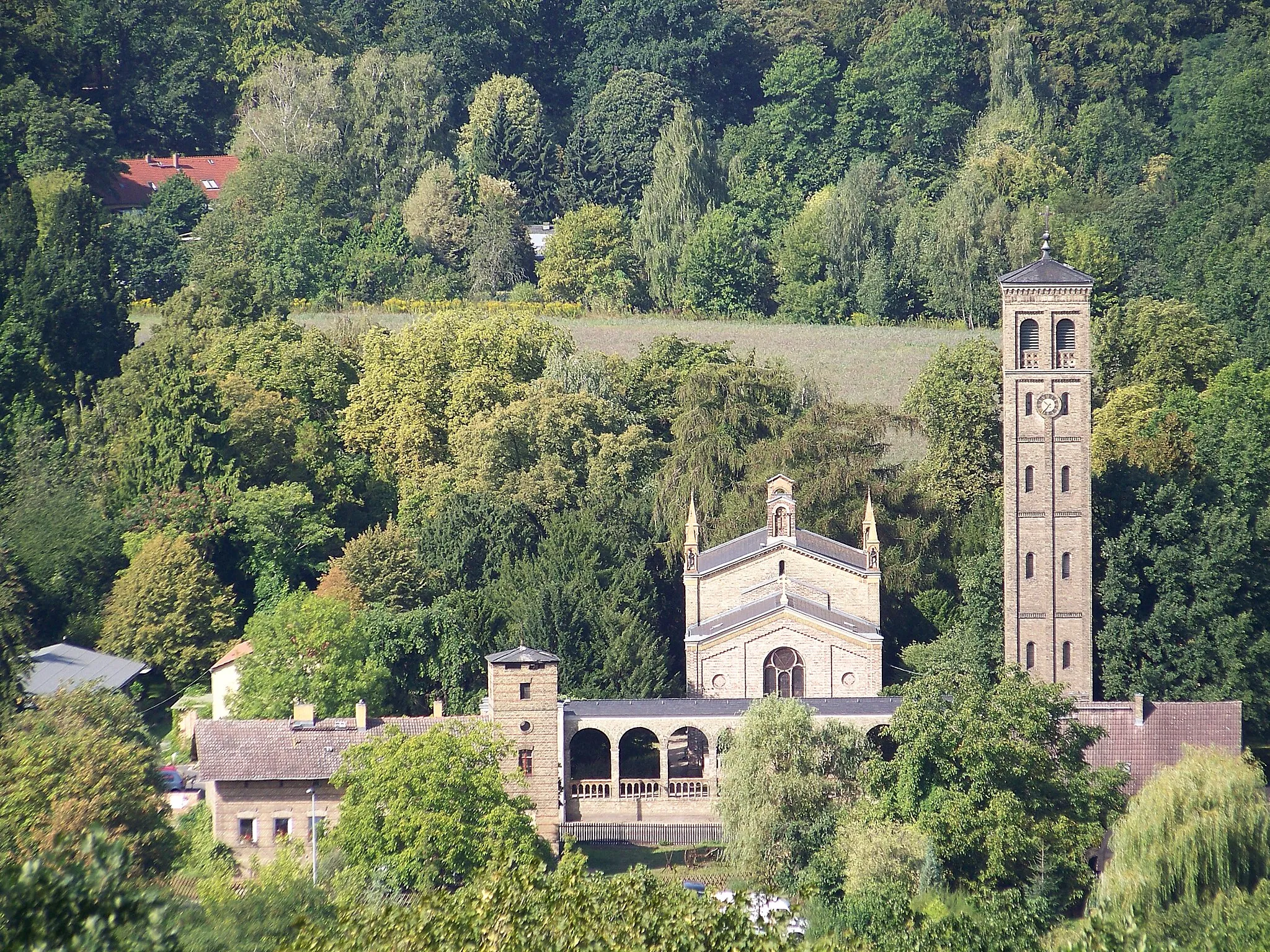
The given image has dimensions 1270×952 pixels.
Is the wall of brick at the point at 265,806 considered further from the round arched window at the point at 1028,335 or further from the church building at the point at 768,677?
the round arched window at the point at 1028,335

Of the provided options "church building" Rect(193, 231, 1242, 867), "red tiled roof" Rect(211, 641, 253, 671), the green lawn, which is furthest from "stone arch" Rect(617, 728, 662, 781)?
"red tiled roof" Rect(211, 641, 253, 671)

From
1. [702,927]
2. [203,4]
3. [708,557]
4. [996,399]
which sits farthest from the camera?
[203,4]

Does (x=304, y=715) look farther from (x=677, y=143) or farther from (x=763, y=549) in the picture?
(x=677, y=143)

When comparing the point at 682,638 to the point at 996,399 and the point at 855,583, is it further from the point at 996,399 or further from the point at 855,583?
the point at 996,399

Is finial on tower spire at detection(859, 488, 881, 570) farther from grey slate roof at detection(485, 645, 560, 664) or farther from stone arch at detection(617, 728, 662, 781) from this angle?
grey slate roof at detection(485, 645, 560, 664)

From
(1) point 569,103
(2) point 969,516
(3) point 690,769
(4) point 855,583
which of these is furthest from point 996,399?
(1) point 569,103

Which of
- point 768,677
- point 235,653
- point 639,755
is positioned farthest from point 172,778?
point 768,677
